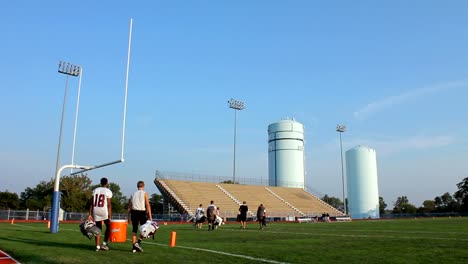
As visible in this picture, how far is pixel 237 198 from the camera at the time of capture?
5138cm

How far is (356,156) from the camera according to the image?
67.5 metres

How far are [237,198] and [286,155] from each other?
755 inches

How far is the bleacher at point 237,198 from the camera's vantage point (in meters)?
45.2

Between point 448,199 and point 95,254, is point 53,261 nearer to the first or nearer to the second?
point 95,254

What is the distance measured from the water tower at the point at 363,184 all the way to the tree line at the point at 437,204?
26.4m

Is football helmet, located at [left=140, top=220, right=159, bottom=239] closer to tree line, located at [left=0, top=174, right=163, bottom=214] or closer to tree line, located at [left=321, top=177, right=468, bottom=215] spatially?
tree line, located at [left=0, top=174, right=163, bottom=214]

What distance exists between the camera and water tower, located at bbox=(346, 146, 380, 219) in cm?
6581

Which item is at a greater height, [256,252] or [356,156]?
[356,156]

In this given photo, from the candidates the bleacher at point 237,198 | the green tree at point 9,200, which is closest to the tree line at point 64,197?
the green tree at point 9,200

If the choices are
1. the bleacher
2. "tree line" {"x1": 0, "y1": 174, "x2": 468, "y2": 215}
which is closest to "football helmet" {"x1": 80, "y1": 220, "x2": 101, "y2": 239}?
"tree line" {"x1": 0, "y1": 174, "x2": 468, "y2": 215}

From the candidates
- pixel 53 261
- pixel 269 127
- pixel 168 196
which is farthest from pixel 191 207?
pixel 53 261

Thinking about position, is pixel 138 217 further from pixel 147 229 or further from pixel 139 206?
pixel 147 229

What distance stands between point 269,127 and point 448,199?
71707 millimetres

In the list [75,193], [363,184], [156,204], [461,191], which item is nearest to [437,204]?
[461,191]
